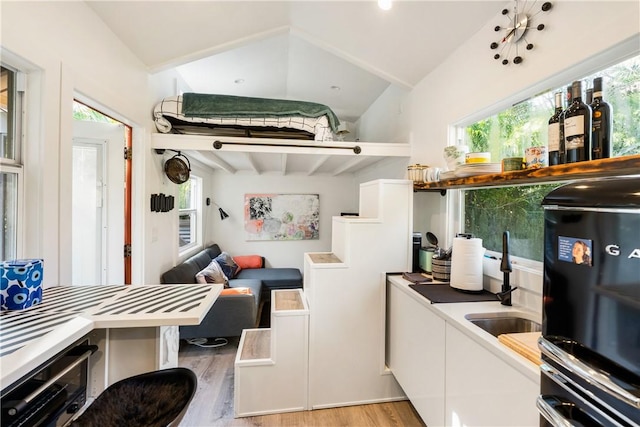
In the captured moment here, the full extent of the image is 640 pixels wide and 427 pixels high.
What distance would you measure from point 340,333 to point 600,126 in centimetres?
191

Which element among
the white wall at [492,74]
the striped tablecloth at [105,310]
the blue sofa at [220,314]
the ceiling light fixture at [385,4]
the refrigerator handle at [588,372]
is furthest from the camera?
the blue sofa at [220,314]

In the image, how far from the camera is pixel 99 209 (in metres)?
2.20

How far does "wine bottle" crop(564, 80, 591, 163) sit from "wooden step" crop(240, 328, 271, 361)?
215cm

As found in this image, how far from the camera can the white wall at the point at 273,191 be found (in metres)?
5.01

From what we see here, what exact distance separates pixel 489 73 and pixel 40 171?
2404mm

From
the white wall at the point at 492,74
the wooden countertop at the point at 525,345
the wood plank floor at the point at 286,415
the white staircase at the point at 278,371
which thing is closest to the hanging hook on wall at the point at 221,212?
the wood plank floor at the point at 286,415

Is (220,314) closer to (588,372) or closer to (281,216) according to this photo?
(281,216)

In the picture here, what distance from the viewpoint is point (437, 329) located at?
5.18 ft

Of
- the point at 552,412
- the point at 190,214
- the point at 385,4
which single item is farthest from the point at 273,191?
the point at 552,412

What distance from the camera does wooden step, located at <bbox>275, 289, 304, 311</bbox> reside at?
2.26m

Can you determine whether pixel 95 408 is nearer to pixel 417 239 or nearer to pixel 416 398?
pixel 416 398

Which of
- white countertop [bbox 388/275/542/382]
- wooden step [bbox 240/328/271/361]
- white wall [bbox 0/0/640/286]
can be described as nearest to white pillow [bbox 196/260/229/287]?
white wall [bbox 0/0/640/286]

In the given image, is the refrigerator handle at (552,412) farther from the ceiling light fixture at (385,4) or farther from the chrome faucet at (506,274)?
the ceiling light fixture at (385,4)

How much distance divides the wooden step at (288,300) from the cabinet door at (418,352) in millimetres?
721
